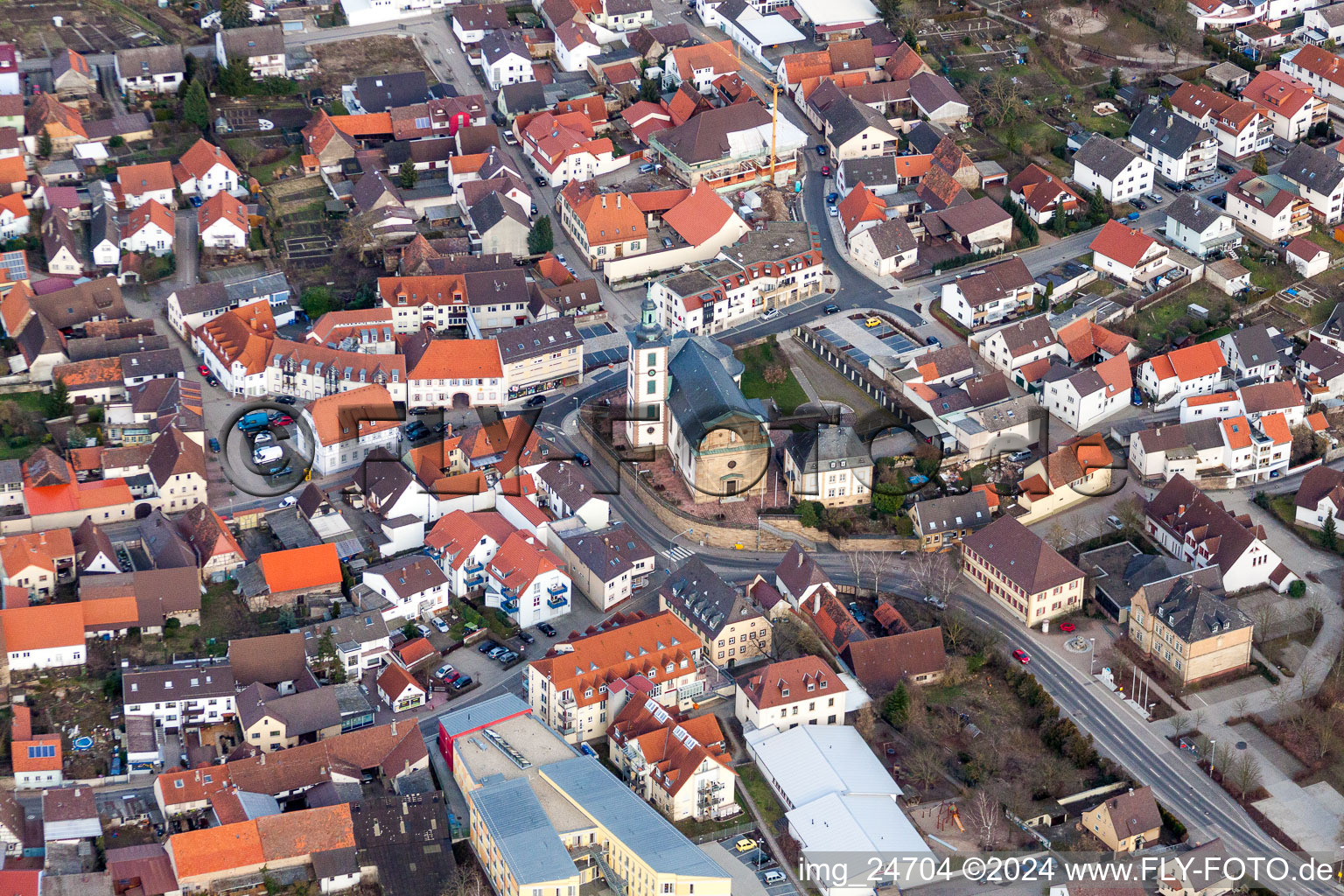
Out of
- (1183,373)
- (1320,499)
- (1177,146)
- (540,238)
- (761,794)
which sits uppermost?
(1177,146)

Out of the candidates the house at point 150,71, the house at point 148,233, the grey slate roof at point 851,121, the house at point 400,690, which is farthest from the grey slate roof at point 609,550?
the house at point 150,71

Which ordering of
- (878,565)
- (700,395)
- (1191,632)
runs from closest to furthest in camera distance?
(1191,632)
(878,565)
(700,395)

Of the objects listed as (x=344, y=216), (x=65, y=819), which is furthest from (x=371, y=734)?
(x=344, y=216)

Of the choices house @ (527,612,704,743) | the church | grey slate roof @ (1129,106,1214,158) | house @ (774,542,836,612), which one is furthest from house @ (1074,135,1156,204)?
house @ (527,612,704,743)

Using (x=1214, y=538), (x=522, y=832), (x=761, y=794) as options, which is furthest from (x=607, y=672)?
(x=1214, y=538)

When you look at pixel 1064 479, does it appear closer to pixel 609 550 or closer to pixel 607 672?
pixel 609 550

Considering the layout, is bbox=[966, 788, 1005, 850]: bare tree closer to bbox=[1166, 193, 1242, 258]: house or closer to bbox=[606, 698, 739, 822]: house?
bbox=[606, 698, 739, 822]: house

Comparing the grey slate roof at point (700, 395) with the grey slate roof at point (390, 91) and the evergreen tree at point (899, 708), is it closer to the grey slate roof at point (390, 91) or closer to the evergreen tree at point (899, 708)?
the evergreen tree at point (899, 708)

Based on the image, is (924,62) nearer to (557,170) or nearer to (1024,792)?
(557,170)
